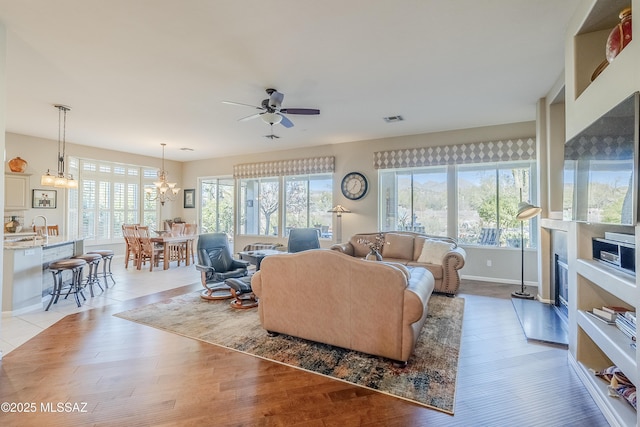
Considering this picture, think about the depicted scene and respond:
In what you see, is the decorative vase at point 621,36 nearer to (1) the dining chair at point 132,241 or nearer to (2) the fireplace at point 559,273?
(2) the fireplace at point 559,273

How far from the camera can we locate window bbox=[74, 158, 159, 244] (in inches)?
285

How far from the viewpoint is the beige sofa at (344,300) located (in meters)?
2.40

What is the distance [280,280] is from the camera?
9.53 feet

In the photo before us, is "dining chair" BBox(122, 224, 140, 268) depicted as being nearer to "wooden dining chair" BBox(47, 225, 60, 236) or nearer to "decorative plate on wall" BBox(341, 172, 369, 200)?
"wooden dining chair" BBox(47, 225, 60, 236)

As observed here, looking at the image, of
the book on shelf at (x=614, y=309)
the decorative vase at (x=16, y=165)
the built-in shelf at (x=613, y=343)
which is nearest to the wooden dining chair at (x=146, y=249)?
the decorative vase at (x=16, y=165)

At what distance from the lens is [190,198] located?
9.27 m

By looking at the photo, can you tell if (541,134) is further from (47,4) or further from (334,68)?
(47,4)

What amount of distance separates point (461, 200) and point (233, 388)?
5.23m

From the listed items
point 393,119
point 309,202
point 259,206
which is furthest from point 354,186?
point 259,206

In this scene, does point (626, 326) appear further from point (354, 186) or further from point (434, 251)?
point (354, 186)

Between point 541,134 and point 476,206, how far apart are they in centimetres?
175

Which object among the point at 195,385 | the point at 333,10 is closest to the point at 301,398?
the point at 195,385

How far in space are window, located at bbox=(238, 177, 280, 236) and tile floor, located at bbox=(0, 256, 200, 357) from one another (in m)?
1.94

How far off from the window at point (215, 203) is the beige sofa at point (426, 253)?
4769 mm
